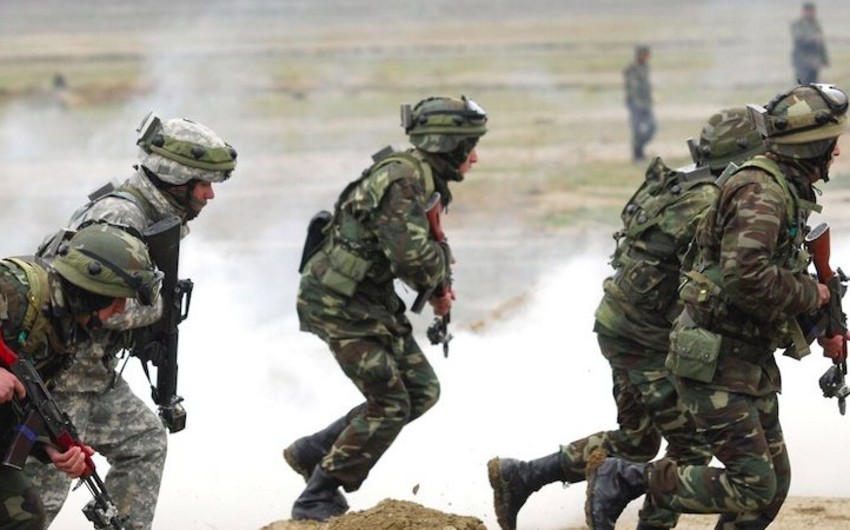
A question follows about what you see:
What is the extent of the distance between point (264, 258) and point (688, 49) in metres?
26.3

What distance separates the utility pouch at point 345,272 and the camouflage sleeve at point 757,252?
1966 millimetres

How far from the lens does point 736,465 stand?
6559mm

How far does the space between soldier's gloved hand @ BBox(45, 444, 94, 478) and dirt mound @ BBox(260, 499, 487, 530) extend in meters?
1.41

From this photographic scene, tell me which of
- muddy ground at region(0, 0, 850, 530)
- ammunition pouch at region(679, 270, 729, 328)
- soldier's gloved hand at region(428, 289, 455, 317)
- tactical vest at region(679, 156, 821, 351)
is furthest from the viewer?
muddy ground at region(0, 0, 850, 530)

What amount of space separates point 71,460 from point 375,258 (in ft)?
6.89

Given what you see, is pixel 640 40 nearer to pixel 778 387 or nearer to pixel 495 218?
pixel 495 218

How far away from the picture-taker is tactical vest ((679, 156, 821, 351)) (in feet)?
21.0

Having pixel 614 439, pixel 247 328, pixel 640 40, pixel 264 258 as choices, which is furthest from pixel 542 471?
pixel 640 40

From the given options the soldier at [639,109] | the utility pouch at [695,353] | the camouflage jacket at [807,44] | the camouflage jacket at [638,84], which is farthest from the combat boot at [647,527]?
the camouflage jacket at [807,44]

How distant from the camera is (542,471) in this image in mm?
7832

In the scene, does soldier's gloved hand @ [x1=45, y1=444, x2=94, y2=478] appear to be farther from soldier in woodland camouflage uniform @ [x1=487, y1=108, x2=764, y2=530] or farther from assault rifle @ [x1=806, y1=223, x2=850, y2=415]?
assault rifle @ [x1=806, y1=223, x2=850, y2=415]

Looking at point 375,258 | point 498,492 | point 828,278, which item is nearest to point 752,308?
point 828,278

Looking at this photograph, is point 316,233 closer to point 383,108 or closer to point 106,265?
point 106,265

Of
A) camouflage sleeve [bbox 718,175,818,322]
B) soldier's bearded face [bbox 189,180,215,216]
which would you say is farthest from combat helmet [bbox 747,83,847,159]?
soldier's bearded face [bbox 189,180,215,216]
